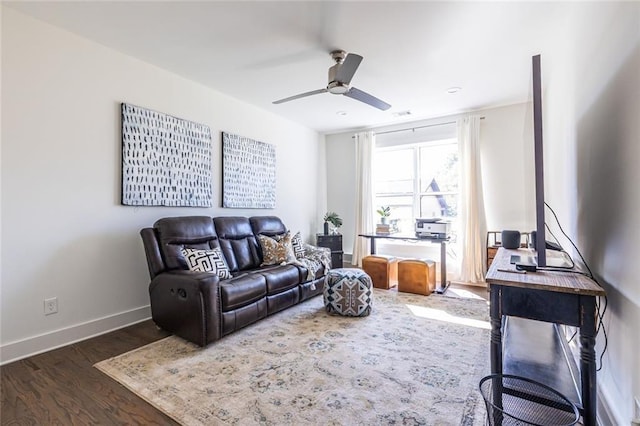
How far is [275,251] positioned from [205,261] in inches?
37.8

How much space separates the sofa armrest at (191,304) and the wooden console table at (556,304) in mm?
1936

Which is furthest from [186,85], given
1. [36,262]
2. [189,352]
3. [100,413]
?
[100,413]

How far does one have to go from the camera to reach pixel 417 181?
504 centimetres

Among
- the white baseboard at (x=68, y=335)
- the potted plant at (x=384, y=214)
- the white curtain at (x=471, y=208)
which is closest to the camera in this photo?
the white baseboard at (x=68, y=335)

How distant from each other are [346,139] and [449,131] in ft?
6.15

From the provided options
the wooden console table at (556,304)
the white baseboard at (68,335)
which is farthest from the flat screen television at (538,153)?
the white baseboard at (68,335)

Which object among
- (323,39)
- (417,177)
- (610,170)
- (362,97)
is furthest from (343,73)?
(417,177)

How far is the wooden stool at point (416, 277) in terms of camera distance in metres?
3.77

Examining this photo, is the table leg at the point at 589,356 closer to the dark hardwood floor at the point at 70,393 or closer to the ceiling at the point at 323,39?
the dark hardwood floor at the point at 70,393

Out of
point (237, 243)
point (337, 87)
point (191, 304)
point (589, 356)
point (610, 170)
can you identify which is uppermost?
point (337, 87)

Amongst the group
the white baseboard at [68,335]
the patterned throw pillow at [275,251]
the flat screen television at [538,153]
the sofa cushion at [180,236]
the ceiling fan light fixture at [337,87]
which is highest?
the ceiling fan light fixture at [337,87]

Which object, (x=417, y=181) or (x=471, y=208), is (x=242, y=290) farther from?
(x=417, y=181)

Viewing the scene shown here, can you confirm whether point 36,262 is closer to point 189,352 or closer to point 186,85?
point 189,352

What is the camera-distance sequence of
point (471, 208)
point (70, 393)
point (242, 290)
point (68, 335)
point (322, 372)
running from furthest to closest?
1. point (471, 208)
2. point (242, 290)
3. point (68, 335)
4. point (322, 372)
5. point (70, 393)
